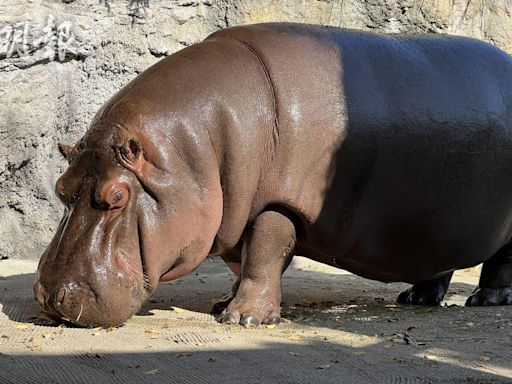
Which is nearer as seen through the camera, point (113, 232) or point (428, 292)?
point (113, 232)

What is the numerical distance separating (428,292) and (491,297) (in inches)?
→ 15.7

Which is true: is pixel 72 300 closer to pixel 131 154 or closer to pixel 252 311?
pixel 131 154

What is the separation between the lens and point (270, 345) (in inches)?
165

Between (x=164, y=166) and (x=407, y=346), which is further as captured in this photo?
(x=164, y=166)

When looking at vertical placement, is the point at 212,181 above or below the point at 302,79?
below

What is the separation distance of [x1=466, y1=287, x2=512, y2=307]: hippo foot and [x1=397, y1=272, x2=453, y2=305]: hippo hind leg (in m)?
0.21

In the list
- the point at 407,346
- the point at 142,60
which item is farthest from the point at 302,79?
the point at 142,60

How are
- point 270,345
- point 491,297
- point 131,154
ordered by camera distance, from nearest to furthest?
point 270,345, point 131,154, point 491,297

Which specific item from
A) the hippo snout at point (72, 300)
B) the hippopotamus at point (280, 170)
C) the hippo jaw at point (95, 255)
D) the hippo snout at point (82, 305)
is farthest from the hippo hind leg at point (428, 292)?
the hippo snout at point (72, 300)

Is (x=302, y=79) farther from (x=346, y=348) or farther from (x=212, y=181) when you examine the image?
(x=346, y=348)

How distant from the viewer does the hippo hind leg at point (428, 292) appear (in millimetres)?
6285

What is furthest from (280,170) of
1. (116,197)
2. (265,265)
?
(116,197)

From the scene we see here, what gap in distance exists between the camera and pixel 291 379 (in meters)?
3.46

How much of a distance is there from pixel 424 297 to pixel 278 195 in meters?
1.76
